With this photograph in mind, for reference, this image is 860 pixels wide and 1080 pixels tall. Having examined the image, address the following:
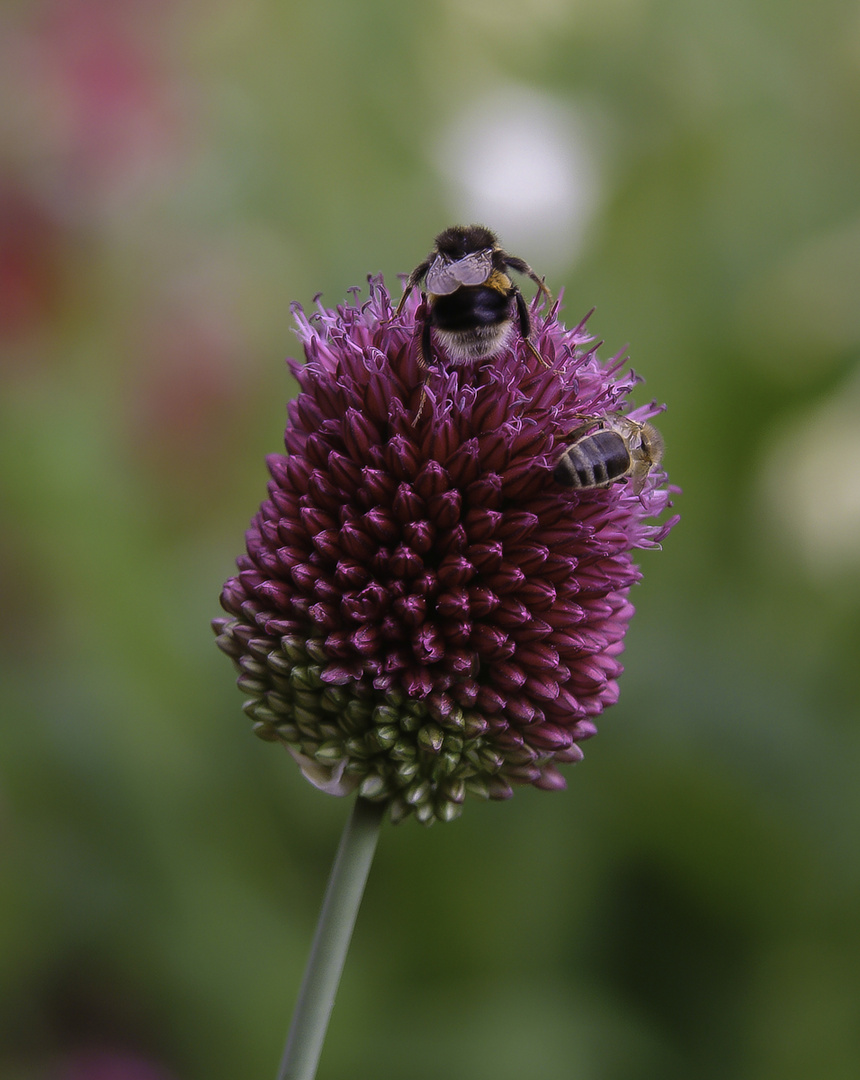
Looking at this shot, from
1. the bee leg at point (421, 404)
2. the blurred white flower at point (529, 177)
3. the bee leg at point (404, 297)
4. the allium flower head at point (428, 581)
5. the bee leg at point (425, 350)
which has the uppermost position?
the blurred white flower at point (529, 177)

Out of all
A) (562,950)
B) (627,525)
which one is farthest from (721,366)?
(627,525)

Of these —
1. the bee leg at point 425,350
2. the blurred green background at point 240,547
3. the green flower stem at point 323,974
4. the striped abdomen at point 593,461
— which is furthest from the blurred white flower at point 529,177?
the green flower stem at point 323,974

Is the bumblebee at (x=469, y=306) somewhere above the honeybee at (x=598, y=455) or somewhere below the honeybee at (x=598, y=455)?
above

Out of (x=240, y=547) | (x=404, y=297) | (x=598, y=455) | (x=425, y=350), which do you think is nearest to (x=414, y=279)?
(x=404, y=297)

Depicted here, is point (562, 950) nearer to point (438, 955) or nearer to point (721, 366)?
point (438, 955)

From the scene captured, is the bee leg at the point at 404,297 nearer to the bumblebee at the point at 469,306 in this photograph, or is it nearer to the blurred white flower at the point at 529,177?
the bumblebee at the point at 469,306

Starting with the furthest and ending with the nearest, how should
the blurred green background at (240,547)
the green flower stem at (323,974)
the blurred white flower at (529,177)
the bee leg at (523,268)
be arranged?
the blurred white flower at (529,177) → the blurred green background at (240,547) → the bee leg at (523,268) → the green flower stem at (323,974)

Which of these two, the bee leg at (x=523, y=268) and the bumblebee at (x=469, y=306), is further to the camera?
the bee leg at (x=523, y=268)
